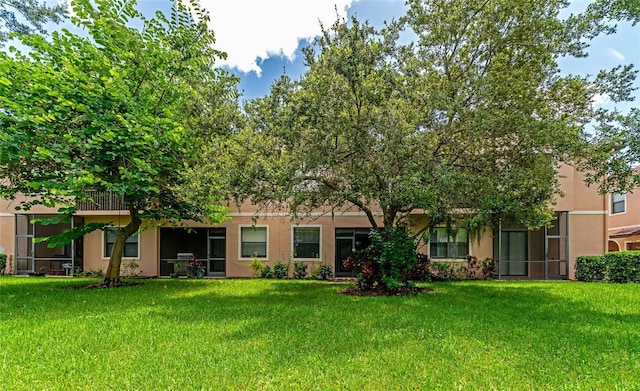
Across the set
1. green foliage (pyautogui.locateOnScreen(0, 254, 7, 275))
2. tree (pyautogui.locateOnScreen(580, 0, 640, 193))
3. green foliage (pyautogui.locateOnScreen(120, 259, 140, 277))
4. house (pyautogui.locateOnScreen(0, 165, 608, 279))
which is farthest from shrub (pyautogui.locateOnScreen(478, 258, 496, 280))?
green foliage (pyautogui.locateOnScreen(0, 254, 7, 275))

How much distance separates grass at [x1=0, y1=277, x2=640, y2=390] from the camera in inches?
174

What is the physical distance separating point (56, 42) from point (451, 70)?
11161 mm

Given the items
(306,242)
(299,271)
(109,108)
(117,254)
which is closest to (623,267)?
(306,242)

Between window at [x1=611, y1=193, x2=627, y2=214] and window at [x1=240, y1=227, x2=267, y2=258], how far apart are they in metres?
22.2

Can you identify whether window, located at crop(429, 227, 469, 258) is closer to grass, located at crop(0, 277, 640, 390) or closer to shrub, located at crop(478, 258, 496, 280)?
shrub, located at crop(478, 258, 496, 280)

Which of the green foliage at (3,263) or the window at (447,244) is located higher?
the window at (447,244)

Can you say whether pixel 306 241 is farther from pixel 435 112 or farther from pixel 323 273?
pixel 435 112

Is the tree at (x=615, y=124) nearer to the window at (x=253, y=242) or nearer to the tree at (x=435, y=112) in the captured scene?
the tree at (x=435, y=112)

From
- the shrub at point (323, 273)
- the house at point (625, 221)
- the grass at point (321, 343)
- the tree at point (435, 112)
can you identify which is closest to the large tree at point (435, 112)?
the tree at point (435, 112)

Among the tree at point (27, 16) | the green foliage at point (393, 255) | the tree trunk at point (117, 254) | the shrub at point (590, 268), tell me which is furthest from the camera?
the shrub at point (590, 268)

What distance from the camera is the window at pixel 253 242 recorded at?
56.4 feet

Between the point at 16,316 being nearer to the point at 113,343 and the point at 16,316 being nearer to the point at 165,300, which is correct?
the point at 165,300

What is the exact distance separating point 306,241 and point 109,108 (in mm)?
9805

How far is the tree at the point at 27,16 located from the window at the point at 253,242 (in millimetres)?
10536
